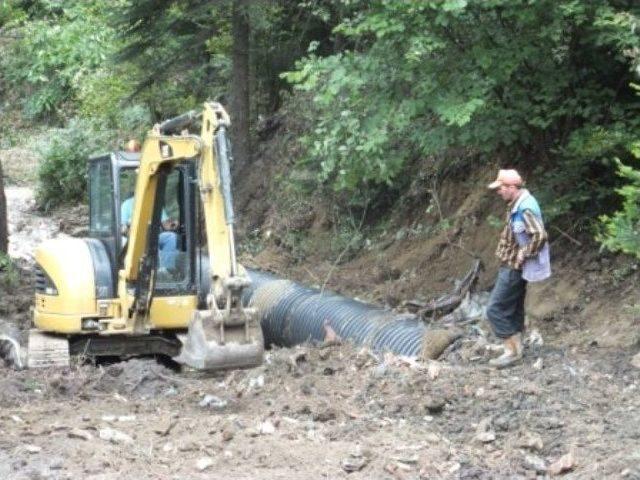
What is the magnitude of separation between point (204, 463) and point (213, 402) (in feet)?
6.57

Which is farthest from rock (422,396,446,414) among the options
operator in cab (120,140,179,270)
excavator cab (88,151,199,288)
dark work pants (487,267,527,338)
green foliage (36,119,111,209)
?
green foliage (36,119,111,209)

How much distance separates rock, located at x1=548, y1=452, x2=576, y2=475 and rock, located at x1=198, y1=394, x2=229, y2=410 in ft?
9.89

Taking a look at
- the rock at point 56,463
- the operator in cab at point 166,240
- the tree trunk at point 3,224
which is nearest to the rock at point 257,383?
the operator in cab at point 166,240

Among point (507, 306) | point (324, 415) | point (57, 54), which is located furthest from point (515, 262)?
point (57, 54)

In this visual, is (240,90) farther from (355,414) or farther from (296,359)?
(355,414)

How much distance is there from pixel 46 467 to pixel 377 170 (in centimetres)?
631

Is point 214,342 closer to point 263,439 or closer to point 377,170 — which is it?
point 263,439

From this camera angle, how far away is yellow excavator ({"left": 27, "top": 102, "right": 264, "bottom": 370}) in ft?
31.3

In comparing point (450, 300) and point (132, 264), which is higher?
point (132, 264)

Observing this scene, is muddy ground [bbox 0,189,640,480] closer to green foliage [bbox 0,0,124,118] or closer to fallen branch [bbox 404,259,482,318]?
fallen branch [bbox 404,259,482,318]

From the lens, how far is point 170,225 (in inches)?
400

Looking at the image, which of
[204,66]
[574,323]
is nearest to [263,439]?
[574,323]

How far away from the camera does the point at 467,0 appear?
9.39m

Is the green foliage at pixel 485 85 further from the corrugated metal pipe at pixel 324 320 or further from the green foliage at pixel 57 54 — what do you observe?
the green foliage at pixel 57 54
